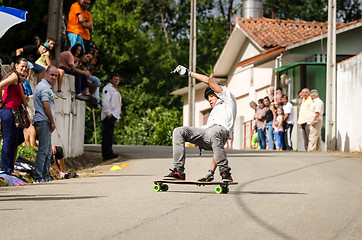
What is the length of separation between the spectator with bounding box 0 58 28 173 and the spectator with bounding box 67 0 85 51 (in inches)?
207

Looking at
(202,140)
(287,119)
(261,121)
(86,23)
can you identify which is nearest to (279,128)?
(287,119)

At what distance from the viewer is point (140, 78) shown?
5288cm

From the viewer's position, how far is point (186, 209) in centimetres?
802

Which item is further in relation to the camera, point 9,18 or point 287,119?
point 287,119

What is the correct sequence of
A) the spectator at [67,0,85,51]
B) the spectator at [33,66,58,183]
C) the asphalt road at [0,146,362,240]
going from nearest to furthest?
A: the asphalt road at [0,146,362,240] < the spectator at [33,66,58,183] < the spectator at [67,0,85,51]

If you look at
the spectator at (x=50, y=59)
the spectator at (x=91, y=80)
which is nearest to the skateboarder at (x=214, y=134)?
the spectator at (x=50, y=59)

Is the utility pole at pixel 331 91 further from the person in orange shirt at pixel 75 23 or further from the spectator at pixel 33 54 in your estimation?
the spectator at pixel 33 54

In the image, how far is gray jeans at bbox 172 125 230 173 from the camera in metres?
10.2

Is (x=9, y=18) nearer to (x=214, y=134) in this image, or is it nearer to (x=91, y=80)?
(x=214, y=134)

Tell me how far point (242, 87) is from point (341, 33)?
9747 millimetres

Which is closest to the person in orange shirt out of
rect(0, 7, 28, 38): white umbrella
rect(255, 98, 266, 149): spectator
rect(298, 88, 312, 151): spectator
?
rect(0, 7, 28, 38): white umbrella

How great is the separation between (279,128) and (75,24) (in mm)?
9020

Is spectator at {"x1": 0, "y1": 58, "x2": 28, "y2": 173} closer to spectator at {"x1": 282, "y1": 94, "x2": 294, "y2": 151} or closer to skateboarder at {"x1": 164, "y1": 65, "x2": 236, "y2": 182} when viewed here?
skateboarder at {"x1": 164, "y1": 65, "x2": 236, "y2": 182}

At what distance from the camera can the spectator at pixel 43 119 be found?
1182cm
